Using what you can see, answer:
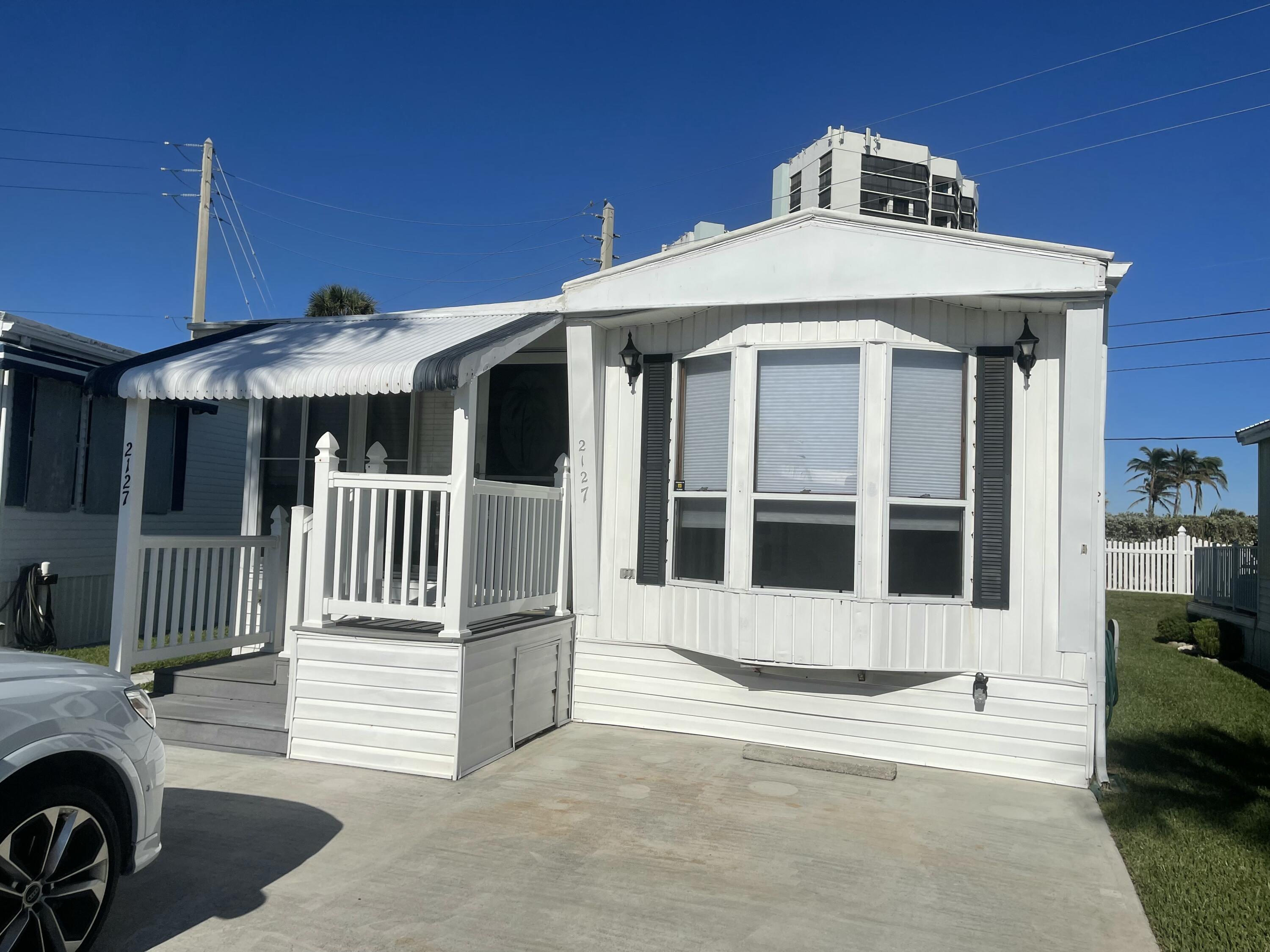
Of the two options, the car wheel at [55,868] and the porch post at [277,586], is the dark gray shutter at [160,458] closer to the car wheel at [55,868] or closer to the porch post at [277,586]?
the porch post at [277,586]

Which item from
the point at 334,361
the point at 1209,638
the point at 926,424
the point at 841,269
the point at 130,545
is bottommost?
the point at 1209,638

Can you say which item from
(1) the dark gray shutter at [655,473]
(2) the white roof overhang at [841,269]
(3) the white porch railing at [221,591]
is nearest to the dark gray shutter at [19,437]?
(3) the white porch railing at [221,591]

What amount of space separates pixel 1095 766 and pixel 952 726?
2.80 feet

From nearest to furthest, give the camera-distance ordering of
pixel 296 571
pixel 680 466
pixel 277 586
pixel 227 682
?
1. pixel 296 571
2. pixel 227 682
3. pixel 680 466
4. pixel 277 586

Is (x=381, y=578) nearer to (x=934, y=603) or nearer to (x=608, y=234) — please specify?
(x=934, y=603)

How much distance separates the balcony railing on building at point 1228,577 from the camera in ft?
40.7

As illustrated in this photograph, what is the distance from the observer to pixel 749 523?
598cm

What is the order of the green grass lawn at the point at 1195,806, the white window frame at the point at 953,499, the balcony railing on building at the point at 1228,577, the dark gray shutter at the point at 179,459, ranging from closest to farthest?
the green grass lawn at the point at 1195,806 → the white window frame at the point at 953,499 → the dark gray shutter at the point at 179,459 → the balcony railing on building at the point at 1228,577

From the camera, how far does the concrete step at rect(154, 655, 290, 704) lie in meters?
5.88

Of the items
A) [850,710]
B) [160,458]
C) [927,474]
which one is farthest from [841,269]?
[160,458]

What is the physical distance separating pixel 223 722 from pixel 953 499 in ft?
16.2

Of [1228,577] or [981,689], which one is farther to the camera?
[1228,577]

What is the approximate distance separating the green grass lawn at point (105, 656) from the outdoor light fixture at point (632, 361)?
4.05 metres

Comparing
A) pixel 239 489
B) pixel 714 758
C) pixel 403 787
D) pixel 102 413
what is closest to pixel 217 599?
pixel 102 413
